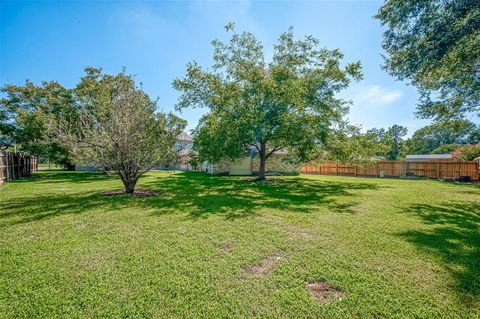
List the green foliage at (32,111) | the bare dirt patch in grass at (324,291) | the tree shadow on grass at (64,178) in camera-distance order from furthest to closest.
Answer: the green foliage at (32,111), the tree shadow on grass at (64,178), the bare dirt patch in grass at (324,291)

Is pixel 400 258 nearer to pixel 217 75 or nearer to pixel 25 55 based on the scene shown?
pixel 217 75

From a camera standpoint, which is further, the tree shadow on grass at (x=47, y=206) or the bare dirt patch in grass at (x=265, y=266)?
the tree shadow on grass at (x=47, y=206)

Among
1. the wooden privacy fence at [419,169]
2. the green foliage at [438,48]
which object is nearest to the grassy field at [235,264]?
the green foliage at [438,48]

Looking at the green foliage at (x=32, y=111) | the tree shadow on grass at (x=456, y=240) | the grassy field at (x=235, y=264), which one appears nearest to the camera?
the grassy field at (x=235, y=264)

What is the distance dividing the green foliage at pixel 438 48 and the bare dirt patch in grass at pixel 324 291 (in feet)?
30.9

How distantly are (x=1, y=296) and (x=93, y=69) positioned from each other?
80.0 ft

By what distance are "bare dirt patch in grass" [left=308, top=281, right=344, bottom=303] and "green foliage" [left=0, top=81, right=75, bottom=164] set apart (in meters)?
22.3

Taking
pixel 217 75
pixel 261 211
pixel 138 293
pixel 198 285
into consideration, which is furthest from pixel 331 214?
pixel 217 75

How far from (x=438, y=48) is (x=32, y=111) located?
30.5 metres

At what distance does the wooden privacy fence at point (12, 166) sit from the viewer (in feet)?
43.4

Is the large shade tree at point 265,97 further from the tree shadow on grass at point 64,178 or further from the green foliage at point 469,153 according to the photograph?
the green foliage at point 469,153

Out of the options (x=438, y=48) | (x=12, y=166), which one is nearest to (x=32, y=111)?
(x=12, y=166)

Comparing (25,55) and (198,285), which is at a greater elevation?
(25,55)

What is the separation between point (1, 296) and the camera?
2.57m
